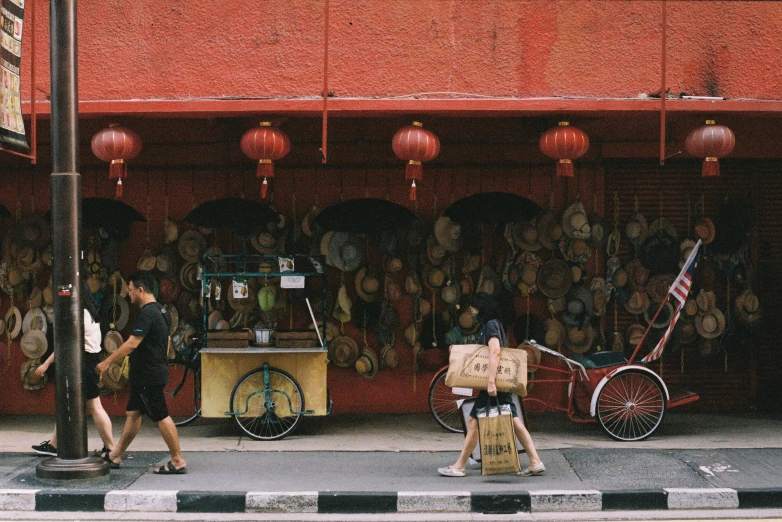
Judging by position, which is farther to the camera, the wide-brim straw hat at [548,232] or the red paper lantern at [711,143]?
the wide-brim straw hat at [548,232]

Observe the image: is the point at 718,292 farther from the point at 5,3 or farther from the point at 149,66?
the point at 5,3

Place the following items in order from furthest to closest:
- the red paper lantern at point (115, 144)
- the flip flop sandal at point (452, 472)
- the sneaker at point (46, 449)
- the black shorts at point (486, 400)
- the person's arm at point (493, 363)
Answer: the red paper lantern at point (115, 144) → the sneaker at point (46, 449) → the flip flop sandal at point (452, 472) → the black shorts at point (486, 400) → the person's arm at point (493, 363)

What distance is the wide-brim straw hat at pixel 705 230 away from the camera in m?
11.0

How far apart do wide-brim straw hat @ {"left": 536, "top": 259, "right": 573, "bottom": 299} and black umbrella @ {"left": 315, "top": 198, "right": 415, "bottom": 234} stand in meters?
1.83

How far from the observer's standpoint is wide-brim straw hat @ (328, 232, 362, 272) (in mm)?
10750

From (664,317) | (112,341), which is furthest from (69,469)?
(664,317)

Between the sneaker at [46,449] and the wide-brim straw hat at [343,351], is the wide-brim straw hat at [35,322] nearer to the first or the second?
the sneaker at [46,449]

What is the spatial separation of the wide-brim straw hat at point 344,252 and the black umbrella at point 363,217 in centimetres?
60

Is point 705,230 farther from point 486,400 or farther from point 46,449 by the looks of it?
point 46,449

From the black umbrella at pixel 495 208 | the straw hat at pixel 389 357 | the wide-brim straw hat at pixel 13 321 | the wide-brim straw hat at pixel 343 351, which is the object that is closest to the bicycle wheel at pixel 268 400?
the wide-brim straw hat at pixel 343 351

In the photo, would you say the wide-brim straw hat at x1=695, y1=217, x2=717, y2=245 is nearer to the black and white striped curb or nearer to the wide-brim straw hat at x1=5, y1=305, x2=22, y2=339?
the black and white striped curb

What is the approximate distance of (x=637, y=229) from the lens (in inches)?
432

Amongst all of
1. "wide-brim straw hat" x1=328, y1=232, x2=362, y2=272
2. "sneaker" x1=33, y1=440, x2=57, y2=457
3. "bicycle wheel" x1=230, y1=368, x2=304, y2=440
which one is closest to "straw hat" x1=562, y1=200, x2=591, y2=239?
"wide-brim straw hat" x1=328, y1=232, x2=362, y2=272

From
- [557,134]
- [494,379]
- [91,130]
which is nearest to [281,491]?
[494,379]
